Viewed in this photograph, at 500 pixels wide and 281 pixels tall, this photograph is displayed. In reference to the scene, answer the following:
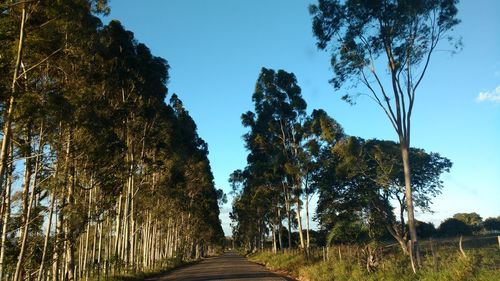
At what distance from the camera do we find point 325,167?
37719 mm

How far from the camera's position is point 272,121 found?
3797cm

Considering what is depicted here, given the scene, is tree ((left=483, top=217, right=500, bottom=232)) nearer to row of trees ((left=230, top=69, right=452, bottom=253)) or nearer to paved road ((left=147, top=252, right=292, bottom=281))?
row of trees ((left=230, top=69, right=452, bottom=253))

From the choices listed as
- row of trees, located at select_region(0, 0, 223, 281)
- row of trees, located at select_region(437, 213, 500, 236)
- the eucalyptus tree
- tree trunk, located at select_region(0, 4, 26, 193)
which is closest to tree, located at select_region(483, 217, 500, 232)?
row of trees, located at select_region(437, 213, 500, 236)

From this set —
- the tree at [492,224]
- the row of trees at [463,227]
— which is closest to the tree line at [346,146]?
the row of trees at [463,227]

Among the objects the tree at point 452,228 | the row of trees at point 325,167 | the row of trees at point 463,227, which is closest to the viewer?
the row of trees at point 325,167

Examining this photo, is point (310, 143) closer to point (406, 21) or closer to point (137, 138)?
point (137, 138)

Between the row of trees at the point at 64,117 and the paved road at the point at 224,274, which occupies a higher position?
the row of trees at the point at 64,117

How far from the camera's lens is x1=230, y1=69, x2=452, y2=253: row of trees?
116 ft

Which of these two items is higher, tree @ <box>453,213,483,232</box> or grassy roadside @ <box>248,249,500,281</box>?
tree @ <box>453,213,483,232</box>

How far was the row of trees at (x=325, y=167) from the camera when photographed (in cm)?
3534

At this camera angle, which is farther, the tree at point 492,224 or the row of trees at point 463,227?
the tree at point 492,224

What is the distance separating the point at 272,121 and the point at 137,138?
12854 mm

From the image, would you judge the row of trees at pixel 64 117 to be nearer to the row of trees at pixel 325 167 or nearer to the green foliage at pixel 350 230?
the row of trees at pixel 325 167

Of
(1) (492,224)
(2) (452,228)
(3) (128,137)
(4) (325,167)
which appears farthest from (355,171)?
(1) (492,224)
